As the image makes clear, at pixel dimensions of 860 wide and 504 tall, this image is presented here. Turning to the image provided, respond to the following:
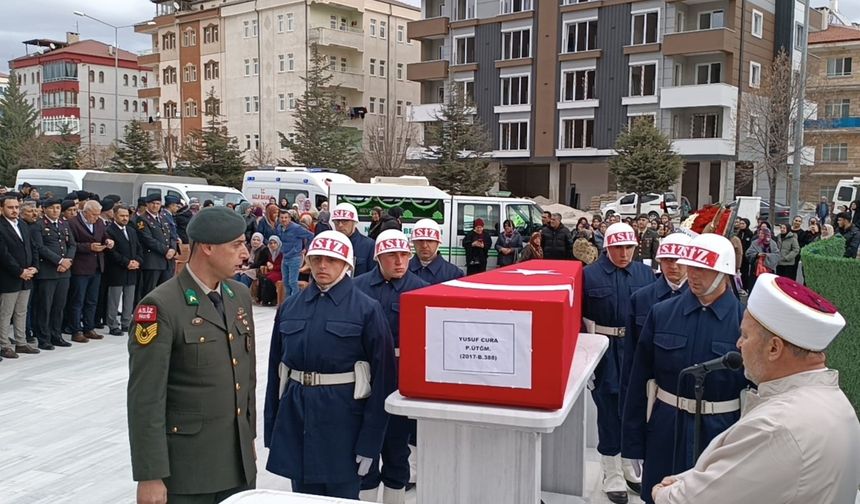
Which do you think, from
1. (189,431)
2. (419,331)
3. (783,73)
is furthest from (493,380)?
(783,73)

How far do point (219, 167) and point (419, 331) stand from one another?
36.3 meters

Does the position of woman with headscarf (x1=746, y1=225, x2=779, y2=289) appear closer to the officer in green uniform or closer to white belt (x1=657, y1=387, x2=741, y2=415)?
white belt (x1=657, y1=387, x2=741, y2=415)

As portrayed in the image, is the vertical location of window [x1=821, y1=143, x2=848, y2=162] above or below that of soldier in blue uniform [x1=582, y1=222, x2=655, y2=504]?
above

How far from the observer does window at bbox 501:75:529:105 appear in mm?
43000

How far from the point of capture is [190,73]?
59.2m

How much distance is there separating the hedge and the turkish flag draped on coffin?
13.2 feet

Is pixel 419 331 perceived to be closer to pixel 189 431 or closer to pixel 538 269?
pixel 189 431

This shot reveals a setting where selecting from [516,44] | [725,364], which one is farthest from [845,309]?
[516,44]

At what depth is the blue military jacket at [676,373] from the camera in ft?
13.4

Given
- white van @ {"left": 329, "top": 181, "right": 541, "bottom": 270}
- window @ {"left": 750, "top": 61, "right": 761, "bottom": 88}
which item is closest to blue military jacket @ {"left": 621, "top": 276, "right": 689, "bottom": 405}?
white van @ {"left": 329, "top": 181, "right": 541, "bottom": 270}

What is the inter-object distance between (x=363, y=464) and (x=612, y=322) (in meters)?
2.70

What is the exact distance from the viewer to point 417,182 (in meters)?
19.6

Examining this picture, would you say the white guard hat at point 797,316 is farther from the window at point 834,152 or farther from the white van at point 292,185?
the window at point 834,152

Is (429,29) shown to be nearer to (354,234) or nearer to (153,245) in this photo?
(153,245)
